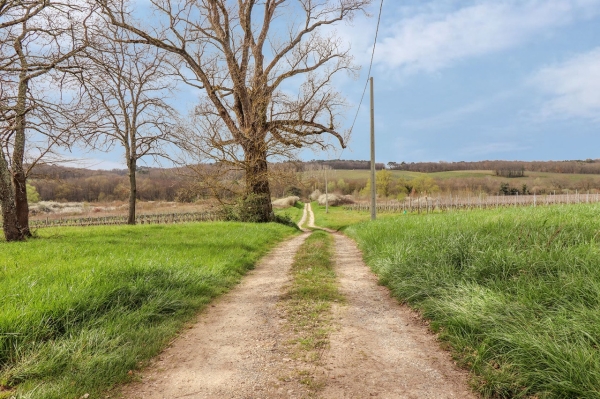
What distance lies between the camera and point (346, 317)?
3.81m

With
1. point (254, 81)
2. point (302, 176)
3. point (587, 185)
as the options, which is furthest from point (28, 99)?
point (587, 185)

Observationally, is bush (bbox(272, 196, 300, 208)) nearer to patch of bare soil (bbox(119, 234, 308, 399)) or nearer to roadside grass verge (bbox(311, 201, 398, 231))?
roadside grass verge (bbox(311, 201, 398, 231))

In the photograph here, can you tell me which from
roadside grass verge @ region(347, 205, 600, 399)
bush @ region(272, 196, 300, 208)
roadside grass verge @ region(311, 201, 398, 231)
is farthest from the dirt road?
bush @ region(272, 196, 300, 208)

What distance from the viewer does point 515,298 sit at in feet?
10.7

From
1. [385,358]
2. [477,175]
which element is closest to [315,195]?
[477,175]

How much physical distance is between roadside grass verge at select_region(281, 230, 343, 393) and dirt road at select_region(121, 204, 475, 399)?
0.10 metres

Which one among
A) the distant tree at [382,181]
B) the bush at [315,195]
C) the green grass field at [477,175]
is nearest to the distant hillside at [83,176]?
the bush at [315,195]

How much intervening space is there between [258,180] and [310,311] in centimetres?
1436

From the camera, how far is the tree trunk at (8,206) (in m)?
9.09

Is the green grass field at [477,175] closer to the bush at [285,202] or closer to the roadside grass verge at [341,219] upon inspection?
the bush at [285,202]

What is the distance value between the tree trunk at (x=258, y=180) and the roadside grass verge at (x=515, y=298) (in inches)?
498

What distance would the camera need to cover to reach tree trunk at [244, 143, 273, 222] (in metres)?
17.5

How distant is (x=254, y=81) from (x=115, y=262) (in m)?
14.6

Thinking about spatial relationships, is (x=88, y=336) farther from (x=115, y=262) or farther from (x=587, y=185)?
(x=587, y=185)
